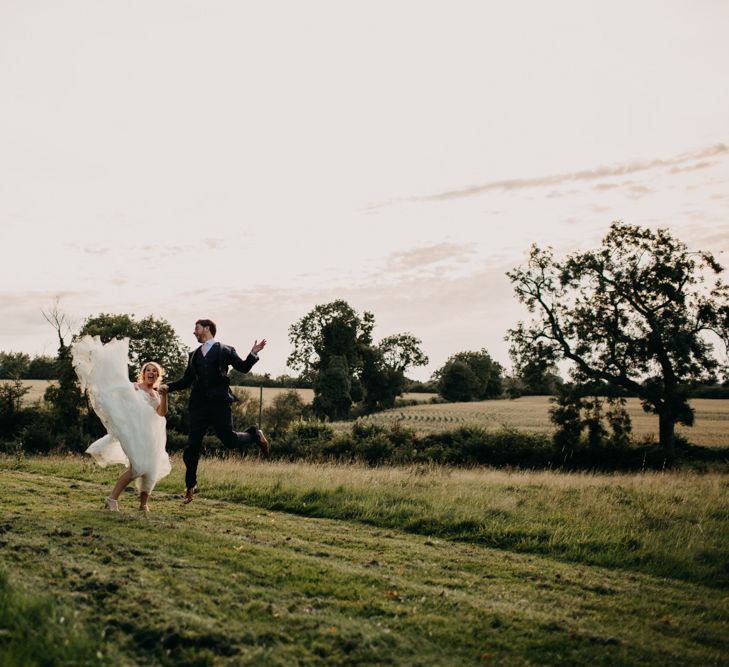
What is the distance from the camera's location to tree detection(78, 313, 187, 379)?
45.3 m

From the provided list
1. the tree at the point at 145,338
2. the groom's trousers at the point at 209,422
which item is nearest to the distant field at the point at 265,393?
the tree at the point at 145,338

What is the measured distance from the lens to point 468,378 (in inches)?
3824

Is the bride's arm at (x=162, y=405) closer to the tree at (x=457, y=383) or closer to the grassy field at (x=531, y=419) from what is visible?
the grassy field at (x=531, y=419)

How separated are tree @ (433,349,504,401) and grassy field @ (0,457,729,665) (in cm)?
8534

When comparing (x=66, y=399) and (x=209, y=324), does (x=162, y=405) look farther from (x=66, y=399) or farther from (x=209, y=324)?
(x=66, y=399)

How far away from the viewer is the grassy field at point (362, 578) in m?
4.93

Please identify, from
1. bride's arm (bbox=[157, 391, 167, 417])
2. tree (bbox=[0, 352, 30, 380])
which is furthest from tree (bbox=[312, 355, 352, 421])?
bride's arm (bbox=[157, 391, 167, 417])

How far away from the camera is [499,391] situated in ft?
347

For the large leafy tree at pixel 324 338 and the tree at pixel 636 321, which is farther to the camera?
the large leafy tree at pixel 324 338

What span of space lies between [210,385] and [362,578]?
456 cm

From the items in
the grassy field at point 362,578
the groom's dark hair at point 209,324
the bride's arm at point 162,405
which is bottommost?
the grassy field at point 362,578

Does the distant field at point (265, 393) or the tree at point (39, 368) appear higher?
the tree at point (39, 368)

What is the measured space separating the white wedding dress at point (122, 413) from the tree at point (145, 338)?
36.1m

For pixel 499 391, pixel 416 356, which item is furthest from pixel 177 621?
pixel 499 391
